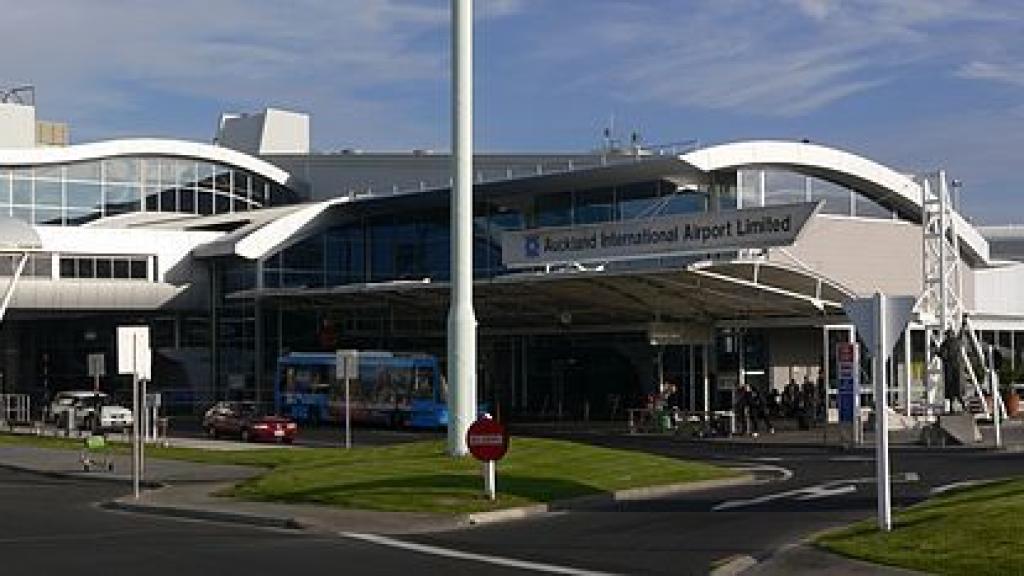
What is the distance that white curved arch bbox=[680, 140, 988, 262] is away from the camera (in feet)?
175

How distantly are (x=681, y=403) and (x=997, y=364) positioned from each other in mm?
12544

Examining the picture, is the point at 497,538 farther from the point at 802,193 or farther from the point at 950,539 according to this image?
the point at 802,193

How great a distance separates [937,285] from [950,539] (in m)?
34.8

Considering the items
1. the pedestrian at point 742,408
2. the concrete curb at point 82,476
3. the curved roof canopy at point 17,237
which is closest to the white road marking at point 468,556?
the concrete curb at point 82,476

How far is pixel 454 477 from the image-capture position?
25453mm

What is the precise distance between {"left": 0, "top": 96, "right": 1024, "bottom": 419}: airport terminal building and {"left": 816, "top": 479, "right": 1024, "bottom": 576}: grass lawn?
23.2 m

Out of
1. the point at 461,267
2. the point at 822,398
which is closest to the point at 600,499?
the point at 461,267

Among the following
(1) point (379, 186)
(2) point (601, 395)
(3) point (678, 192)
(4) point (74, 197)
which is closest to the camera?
(3) point (678, 192)

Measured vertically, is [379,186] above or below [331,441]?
above

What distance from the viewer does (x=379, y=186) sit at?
3196 inches

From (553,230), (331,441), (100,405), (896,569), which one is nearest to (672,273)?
(553,230)

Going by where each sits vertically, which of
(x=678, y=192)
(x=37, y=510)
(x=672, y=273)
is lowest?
(x=37, y=510)

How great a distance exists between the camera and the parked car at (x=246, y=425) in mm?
47531

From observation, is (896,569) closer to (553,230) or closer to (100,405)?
(553,230)
